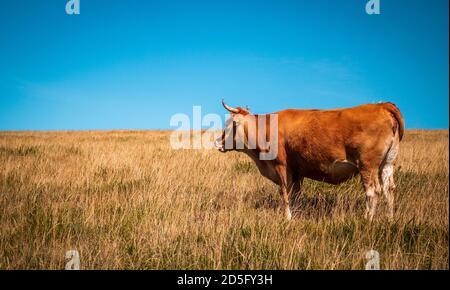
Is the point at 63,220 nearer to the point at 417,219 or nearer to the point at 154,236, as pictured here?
the point at 154,236

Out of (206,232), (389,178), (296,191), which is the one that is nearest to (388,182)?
(389,178)

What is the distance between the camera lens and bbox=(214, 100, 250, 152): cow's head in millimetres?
6316

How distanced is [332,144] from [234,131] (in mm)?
2052

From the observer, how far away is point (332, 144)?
5.08 m

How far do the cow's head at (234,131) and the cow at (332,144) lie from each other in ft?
0.06

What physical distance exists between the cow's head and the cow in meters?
0.02

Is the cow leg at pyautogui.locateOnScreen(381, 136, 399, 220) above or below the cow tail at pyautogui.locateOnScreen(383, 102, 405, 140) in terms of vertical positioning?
below

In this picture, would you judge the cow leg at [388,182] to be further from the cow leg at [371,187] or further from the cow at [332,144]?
the cow leg at [371,187]

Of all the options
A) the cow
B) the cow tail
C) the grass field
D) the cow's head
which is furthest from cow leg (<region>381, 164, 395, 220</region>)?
the cow's head

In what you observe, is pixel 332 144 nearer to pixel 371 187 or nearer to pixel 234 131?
pixel 371 187

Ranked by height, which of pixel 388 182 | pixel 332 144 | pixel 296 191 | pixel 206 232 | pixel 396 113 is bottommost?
pixel 206 232

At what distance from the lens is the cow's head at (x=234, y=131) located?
6316 millimetres

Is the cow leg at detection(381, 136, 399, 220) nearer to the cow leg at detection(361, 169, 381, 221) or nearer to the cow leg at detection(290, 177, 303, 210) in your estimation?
the cow leg at detection(361, 169, 381, 221)

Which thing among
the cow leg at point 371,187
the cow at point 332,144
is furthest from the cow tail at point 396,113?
the cow leg at point 371,187
